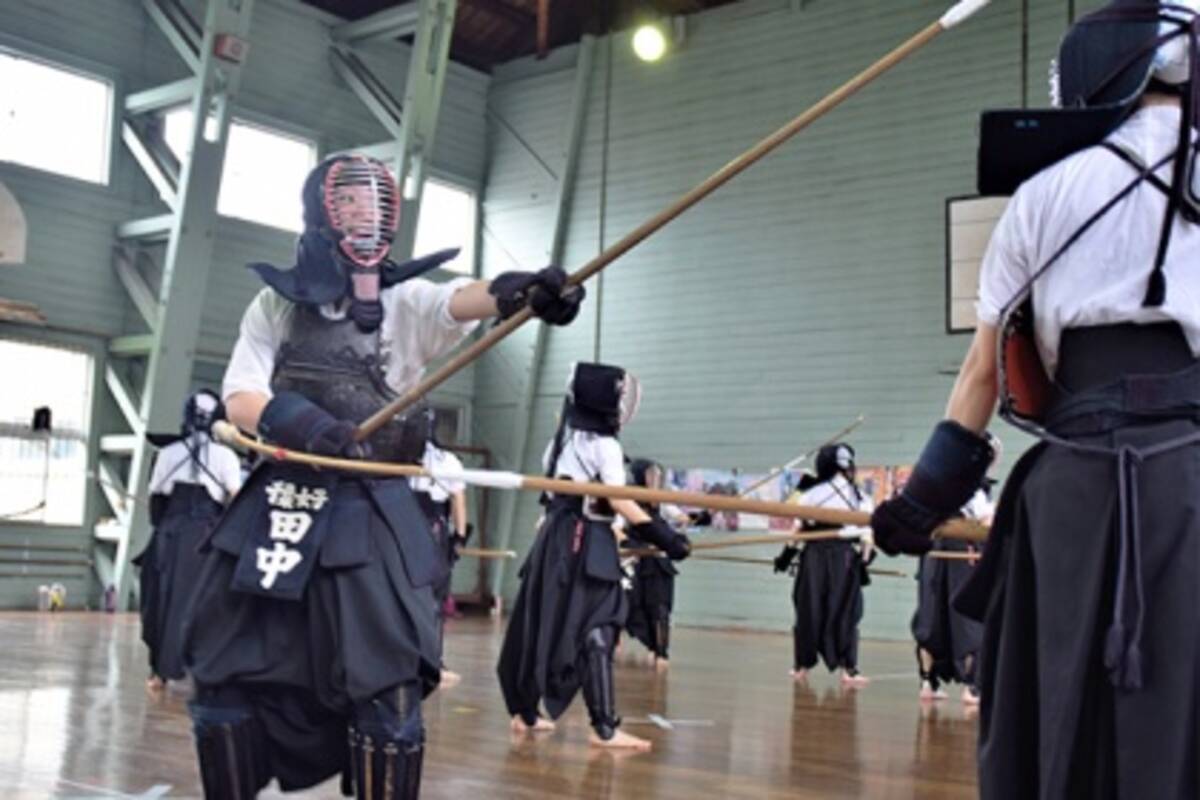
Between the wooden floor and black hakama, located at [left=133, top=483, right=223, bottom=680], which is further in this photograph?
black hakama, located at [left=133, top=483, right=223, bottom=680]

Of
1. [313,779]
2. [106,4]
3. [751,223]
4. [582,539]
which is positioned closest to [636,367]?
[751,223]

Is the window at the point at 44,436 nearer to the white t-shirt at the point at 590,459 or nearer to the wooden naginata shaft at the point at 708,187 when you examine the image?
the white t-shirt at the point at 590,459

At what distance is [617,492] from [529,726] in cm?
347

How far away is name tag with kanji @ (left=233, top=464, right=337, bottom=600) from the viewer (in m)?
3.00

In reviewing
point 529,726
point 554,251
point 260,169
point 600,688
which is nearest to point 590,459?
point 600,688

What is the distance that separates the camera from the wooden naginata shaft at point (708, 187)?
2383 mm

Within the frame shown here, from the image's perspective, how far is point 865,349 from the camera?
1436cm

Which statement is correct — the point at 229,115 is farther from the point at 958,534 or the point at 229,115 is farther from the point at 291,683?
the point at 958,534

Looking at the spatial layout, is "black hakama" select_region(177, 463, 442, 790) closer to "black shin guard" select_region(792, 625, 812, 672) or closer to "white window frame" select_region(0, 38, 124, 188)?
"black shin guard" select_region(792, 625, 812, 672)

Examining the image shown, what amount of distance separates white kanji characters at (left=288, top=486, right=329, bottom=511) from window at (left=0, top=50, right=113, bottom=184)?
1138 cm

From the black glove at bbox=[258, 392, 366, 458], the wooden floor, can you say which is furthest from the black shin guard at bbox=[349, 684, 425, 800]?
the wooden floor

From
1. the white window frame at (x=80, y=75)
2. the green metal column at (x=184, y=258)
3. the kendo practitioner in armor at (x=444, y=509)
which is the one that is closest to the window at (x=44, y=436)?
the green metal column at (x=184, y=258)

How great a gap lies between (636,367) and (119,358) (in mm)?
5375

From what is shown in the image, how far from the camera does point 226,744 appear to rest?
10.0ft
